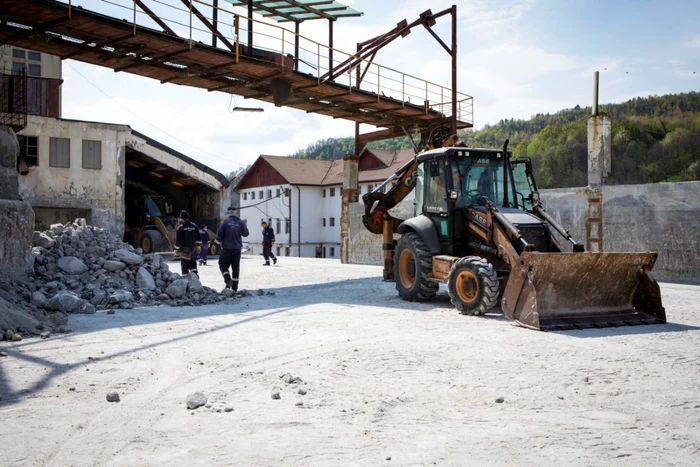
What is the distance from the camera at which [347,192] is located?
26625 mm

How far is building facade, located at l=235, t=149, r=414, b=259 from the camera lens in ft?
176

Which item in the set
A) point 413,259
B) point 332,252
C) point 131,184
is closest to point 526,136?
point 332,252

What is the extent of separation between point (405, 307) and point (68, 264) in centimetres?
632

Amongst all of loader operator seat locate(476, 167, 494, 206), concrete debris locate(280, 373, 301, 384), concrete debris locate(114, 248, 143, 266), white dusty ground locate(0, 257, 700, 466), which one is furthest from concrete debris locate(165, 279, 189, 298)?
concrete debris locate(280, 373, 301, 384)

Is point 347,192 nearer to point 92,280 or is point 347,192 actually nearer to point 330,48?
point 330,48

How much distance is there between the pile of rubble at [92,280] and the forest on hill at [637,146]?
33111 millimetres

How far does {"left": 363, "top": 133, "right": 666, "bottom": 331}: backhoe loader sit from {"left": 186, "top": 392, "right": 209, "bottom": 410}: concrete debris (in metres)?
5.06

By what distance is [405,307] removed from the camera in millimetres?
11367

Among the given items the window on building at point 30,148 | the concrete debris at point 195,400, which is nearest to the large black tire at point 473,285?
the concrete debris at point 195,400

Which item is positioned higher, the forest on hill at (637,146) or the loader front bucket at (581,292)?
the forest on hill at (637,146)

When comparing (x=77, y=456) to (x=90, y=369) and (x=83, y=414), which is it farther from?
(x=90, y=369)

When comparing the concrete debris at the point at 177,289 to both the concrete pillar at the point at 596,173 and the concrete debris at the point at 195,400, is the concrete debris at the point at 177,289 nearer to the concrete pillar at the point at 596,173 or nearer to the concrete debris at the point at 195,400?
the concrete debris at the point at 195,400

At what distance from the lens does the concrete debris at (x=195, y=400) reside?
4.94 meters

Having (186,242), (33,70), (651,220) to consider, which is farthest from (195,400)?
(33,70)
